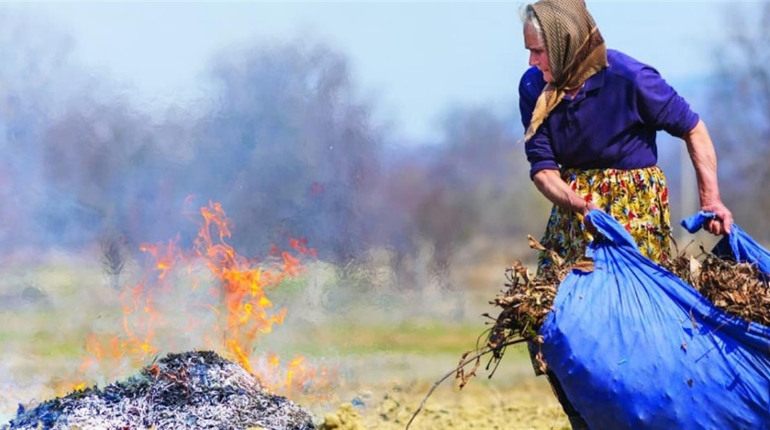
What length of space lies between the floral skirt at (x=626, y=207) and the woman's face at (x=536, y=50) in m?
0.36

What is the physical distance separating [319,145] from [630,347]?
4.30 m

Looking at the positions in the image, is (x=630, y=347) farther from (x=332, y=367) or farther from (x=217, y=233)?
(x=217, y=233)

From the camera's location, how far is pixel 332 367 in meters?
6.97

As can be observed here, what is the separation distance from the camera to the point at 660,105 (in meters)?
4.02

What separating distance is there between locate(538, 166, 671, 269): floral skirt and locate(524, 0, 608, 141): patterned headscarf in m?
0.26

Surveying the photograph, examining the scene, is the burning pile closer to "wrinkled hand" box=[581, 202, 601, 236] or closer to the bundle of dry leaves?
the bundle of dry leaves

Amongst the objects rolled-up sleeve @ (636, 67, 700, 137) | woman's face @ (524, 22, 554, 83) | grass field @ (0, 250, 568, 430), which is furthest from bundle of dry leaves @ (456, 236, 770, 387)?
grass field @ (0, 250, 568, 430)

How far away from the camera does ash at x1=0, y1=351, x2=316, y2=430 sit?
5.06 metres

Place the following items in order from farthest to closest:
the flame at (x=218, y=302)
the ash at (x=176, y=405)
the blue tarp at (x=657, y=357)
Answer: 1. the flame at (x=218, y=302)
2. the ash at (x=176, y=405)
3. the blue tarp at (x=657, y=357)

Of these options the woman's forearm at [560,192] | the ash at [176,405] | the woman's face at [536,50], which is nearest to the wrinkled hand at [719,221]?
the woman's forearm at [560,192]

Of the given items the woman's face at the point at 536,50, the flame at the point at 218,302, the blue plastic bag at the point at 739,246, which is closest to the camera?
the blue plastic bag at the point at 739,246

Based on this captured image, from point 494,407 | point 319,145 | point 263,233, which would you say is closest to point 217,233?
point 263,233

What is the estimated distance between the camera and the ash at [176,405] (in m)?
5.06

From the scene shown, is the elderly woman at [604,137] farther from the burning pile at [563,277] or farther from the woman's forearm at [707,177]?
the burning pile at [563,277]
